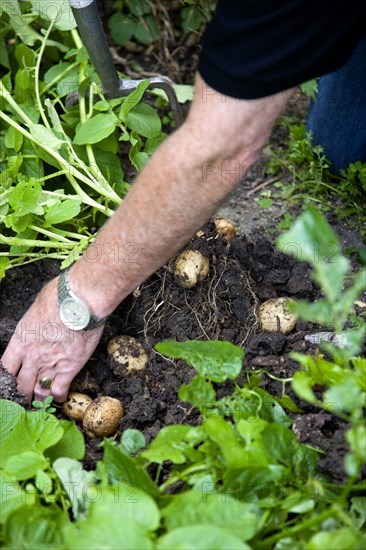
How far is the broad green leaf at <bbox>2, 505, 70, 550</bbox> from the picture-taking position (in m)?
1.20

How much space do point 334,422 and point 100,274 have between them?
60 cm

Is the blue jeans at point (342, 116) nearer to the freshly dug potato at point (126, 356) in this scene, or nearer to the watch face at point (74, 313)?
the freshly dug potato at point (126, 356)

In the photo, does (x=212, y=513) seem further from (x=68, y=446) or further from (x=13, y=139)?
(x=13, y=139)

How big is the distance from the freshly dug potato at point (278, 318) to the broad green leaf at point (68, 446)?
0.57 metres

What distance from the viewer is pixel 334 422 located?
60.0 inches

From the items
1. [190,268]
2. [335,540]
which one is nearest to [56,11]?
[190,268]

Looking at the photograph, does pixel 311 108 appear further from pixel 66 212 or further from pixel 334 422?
pixel 334 422

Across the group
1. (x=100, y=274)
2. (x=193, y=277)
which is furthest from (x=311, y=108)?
(x=100, y=274)

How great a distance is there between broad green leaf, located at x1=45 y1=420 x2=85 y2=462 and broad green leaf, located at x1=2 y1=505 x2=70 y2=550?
0.28 metres

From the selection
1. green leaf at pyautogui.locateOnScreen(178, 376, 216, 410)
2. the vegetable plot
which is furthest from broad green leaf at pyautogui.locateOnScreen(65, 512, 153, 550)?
green leaf at pyautogui.locateOnScreen(178, 376, 216, 410)

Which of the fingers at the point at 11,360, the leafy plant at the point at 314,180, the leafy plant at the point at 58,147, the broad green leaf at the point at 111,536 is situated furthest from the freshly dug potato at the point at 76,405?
the leafy plant at the point at 314,180

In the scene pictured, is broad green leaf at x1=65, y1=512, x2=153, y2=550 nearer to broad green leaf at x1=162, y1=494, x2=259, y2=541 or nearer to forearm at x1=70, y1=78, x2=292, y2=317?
broad green leaf at x1=162, y1=494, x2=259, y2=541

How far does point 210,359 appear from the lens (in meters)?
1.41

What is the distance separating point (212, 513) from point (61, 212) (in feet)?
3.19
